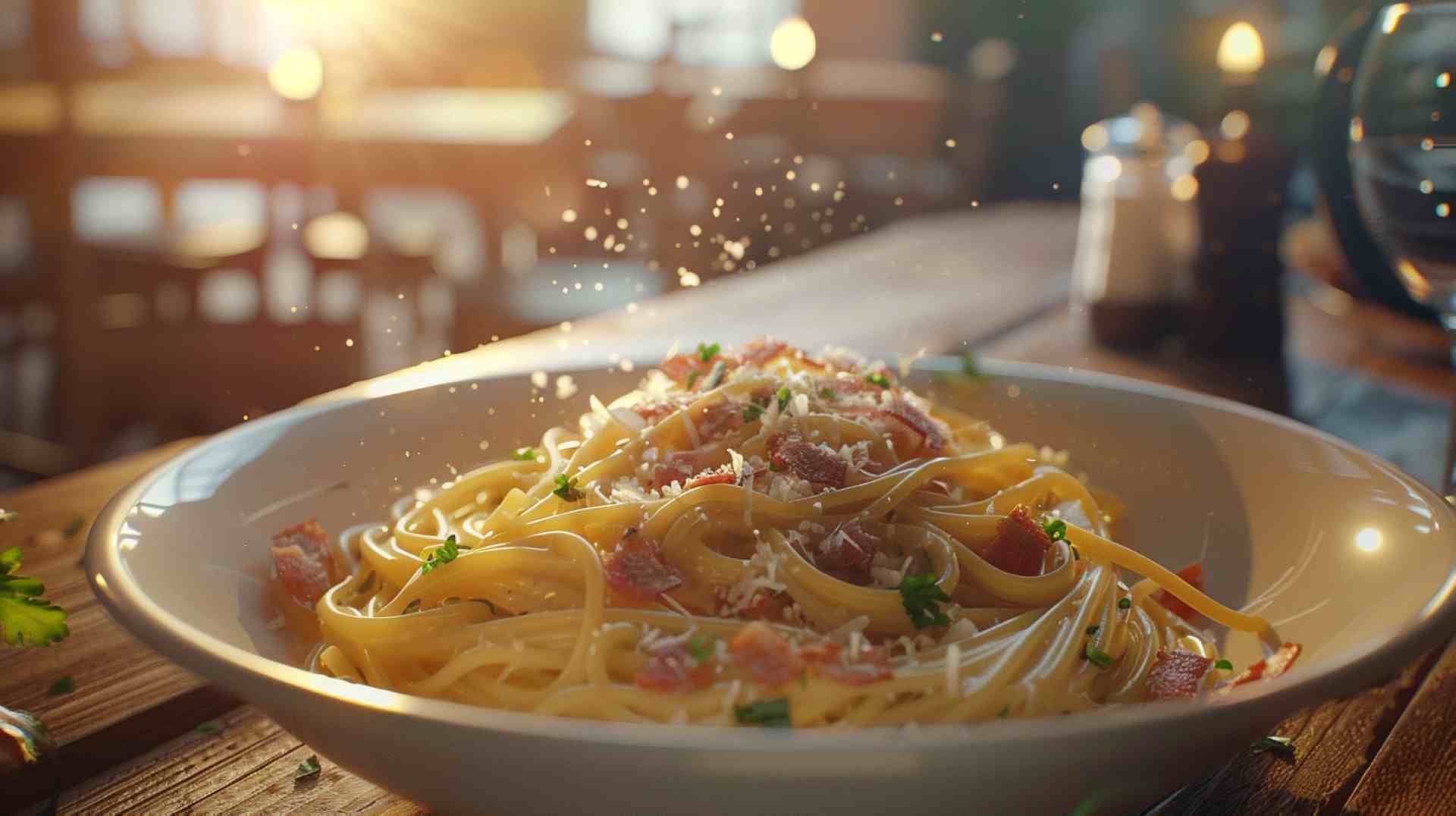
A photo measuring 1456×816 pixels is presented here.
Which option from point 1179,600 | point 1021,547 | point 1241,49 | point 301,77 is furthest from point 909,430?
point 301,77

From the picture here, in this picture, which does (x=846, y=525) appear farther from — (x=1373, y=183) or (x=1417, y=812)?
(x=1373, y=183)

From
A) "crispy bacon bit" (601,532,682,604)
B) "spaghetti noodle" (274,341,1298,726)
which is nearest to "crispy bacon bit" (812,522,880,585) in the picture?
"spaghetti noodle" (274,341,1298,726)

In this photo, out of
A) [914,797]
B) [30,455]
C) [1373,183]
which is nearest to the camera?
[914,797]

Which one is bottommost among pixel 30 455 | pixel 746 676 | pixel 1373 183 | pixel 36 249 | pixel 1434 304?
pixel 30 455

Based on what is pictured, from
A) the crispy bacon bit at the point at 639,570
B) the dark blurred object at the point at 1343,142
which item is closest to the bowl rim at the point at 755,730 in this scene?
the crispy bacon bit at the point at 639,570

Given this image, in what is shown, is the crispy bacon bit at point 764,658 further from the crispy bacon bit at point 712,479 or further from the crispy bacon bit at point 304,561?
the crispy bacon bit at point 304,561

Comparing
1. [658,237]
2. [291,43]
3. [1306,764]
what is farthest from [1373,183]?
[291,43]

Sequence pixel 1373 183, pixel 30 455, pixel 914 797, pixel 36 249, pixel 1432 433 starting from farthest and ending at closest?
1. pixel 36 249
2. pixel 30 455
3. pixel 1432 433
4. pixel 1373 183
5. pixel 914 797
